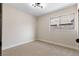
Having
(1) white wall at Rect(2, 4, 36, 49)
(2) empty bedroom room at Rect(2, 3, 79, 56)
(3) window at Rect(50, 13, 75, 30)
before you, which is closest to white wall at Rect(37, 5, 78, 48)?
(2) empty bedroom room at Rect(2, 3, 79, 56)

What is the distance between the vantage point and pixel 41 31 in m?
2.21

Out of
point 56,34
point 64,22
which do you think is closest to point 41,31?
point 56,34

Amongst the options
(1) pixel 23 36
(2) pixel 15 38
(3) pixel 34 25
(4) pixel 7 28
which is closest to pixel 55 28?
(3) pixel 34 25

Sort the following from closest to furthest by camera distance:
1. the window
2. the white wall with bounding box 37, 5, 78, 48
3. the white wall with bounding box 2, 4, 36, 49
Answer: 1. the window
2. the white wall with bounding box 37, 5, 78, 48
3. the white wall with bounding box 2, 4, 36, 49

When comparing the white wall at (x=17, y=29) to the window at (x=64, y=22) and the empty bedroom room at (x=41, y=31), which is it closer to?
the empty bedroom room at (x=41, y=31)

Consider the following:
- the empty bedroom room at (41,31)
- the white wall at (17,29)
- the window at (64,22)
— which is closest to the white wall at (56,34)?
the empty bedroom room at (41,31)

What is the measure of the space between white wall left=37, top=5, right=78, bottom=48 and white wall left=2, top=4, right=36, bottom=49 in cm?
25

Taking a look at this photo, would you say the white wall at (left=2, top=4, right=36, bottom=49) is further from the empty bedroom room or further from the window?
the window

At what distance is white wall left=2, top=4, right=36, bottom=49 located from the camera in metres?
2.24

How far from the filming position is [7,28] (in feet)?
7.86

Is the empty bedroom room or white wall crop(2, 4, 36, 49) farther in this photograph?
white wall crop(2, 4, 36, 49)

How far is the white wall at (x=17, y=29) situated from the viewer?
2240mm

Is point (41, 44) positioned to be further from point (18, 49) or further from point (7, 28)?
point (7, 28)

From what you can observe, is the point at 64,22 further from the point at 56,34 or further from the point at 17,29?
the point at 17,29
